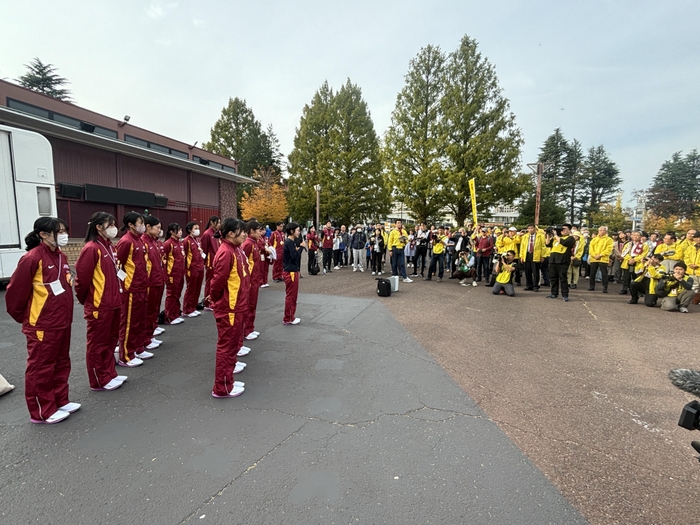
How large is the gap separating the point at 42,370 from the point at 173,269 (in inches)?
130

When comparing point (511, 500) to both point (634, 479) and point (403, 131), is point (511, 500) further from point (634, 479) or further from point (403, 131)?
point (403, 131)

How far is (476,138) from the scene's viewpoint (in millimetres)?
27547

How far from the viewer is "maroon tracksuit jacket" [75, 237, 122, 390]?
3.54m

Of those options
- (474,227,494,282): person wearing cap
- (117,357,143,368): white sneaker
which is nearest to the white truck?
(117,357,143,368): white sneaker

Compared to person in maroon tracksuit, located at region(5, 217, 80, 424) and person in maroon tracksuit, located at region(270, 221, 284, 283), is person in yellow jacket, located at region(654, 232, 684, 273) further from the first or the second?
person in maroon tracksuit, located at region(5, 217, 80, 424)

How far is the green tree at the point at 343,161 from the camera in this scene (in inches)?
1451

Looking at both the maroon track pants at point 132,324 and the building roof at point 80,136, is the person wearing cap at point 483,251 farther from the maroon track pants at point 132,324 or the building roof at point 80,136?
the building roof at point 80,136

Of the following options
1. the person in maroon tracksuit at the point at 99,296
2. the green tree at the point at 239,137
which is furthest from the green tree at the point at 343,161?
the person in maroon tracksuit at the point at 99,296

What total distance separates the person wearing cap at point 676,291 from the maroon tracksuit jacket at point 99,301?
11.3m

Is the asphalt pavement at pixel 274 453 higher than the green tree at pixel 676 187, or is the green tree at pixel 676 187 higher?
the green tree at pixel 676 187

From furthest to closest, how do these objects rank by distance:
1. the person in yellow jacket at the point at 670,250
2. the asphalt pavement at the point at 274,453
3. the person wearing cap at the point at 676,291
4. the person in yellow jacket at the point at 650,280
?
the person in yellow jacket at the point at 670,250, the person in yellow jacket at the point at 650,280, the person wearing cap at the point at 676,291, the asphalt pavement at the point at 274,453

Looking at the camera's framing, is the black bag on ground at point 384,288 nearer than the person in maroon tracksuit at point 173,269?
No

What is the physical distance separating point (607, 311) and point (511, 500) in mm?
7739

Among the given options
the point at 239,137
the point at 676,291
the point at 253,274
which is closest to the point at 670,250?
the point at 676,291
